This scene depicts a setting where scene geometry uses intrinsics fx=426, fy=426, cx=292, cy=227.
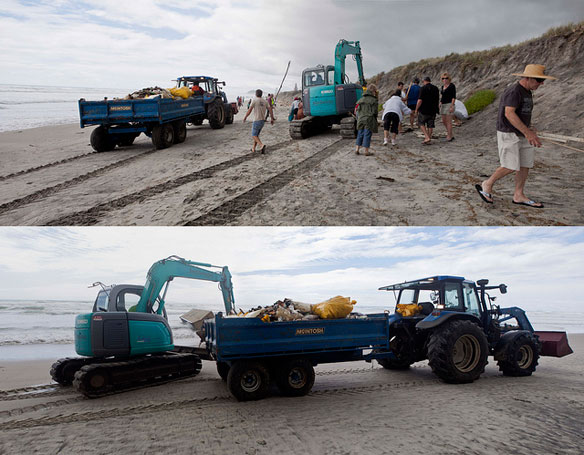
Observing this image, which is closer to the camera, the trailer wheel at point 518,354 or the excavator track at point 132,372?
the excavator track at point 132,372

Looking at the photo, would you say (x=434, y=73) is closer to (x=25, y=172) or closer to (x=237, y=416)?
(x=25, y=172)

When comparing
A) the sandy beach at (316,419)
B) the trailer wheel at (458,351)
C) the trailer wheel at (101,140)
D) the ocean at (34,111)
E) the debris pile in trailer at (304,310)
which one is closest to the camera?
the sandy beach at (316,419)

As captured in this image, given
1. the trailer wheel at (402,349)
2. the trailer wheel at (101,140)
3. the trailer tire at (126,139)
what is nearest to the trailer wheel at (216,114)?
the trailer tire at (126,139)

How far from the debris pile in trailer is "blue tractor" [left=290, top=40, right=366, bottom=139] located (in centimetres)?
817

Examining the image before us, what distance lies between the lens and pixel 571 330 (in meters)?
17.2

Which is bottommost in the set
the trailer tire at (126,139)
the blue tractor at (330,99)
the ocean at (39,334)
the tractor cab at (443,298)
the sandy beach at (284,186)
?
the ocean at (39,334)

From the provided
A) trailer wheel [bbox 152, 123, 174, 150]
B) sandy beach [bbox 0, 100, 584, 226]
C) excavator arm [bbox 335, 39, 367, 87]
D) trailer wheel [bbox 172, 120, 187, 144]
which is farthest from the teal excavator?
excavator arm [bbox 335, 39, 367, 87]

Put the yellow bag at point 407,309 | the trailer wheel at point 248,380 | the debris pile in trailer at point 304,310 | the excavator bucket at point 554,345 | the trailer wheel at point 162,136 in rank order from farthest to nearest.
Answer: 1. the trailer wheel at point 162,136
2. the excavator bucket at point 554,345
3. the yellow bag at point 407,309
4. the debris pile in trailer at point 304,310
5. the trailer wheel at point 248,380

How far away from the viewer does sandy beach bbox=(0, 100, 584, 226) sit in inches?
253

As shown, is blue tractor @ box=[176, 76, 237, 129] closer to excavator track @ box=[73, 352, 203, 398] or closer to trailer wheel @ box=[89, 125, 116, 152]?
trailer wheel @ box=[89, 125, 116, 152]

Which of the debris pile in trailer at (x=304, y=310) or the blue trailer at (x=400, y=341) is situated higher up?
the debris pile in trailer at (x=304, y=310)

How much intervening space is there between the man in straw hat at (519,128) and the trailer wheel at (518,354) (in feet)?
7.51

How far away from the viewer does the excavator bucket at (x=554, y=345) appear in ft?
24.8

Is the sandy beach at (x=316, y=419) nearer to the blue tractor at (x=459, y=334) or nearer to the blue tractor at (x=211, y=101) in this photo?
the blue tractor at (x=459, y=334)
